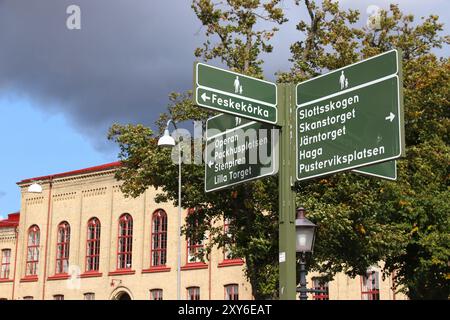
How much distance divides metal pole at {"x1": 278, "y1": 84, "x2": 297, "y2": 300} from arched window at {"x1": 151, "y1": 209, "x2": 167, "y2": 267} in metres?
36.3

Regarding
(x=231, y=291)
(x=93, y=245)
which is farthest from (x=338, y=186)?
(x=93, y=245)

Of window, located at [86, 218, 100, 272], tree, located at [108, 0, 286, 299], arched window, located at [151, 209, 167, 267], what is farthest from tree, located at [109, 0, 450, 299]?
window, located at [86, 218, 100, 272]

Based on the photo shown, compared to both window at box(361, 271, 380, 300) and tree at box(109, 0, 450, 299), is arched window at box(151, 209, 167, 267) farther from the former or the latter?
tree at box(109, 0, 450, 299)

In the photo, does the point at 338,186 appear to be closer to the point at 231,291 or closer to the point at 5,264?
the point at 231,291

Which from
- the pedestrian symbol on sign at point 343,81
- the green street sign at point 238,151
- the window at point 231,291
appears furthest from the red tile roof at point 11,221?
the pedestrian symbol on sign at point 343,81

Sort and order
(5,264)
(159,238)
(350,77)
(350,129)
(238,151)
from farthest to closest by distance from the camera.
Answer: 1. (5,264)
2. (159,238)
3. (238,151)
4. (350,77)
5. (350,129)

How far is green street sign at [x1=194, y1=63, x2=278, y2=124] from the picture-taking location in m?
8.71

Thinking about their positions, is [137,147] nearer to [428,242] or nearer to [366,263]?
[366,263]

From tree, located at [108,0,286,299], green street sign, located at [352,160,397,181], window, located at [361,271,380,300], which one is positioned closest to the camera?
green street sign, located at [352,160,397,181]

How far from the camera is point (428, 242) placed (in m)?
22.5

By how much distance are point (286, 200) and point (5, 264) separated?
48179 millimetres

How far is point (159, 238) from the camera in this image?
45531 mm
